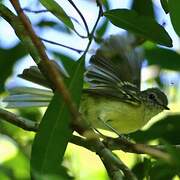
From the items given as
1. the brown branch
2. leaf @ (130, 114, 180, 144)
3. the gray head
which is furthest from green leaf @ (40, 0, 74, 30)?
the gray head

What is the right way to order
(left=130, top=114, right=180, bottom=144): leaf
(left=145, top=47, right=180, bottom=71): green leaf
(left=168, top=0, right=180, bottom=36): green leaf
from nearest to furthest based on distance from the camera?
(left=168, top=0, right=180, bottom=36): green leaf < (left=130, top=114, right=180, bottom=144): leaf < (left=145, top=47, right=180, bottom=71): green leaf

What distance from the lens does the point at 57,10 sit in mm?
2822

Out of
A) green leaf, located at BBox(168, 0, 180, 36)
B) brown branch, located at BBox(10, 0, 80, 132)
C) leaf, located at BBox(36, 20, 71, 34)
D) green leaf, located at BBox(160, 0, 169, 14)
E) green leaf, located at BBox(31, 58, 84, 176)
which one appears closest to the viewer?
brown branch, located at BBox(10, 0, 80, 132)

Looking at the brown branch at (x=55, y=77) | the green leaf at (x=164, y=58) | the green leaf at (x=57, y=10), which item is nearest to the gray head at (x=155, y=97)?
the green leaf at (x=164, y=58)

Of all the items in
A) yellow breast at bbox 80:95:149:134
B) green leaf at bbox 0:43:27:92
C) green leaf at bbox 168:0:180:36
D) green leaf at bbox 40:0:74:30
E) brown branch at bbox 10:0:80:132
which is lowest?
yellow breast at bbox 80:95:149:134

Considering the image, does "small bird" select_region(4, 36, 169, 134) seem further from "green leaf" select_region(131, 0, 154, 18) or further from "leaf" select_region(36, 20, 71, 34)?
"leaf" select_region(36, 20, 71, 34)

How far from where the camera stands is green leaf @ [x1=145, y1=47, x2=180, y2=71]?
4.27 meters

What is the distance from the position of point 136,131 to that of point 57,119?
67.0 inches

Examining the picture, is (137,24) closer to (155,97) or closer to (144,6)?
(144,6)

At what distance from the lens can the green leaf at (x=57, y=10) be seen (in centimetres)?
282

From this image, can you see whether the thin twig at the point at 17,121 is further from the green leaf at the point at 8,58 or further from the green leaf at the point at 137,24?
the green leaf at the point at 8,58

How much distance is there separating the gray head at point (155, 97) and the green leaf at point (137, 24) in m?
1.90

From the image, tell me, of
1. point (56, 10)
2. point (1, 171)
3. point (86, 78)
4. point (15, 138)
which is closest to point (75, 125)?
point (56, 10)

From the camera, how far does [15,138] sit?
4.25 metres
